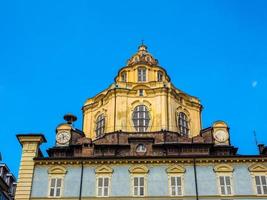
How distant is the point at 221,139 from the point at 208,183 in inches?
359

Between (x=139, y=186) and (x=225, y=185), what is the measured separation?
27.6 ft

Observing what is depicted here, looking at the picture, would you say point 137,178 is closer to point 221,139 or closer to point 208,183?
point 208,183

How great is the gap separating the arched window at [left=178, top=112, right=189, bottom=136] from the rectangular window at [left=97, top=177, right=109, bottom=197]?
16910 mm

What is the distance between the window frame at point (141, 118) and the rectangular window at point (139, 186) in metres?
13.0

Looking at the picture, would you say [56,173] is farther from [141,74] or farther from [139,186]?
[141,74]

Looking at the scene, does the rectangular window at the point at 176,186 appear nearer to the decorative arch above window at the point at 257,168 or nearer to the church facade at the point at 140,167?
the church facade at the point at 140,167

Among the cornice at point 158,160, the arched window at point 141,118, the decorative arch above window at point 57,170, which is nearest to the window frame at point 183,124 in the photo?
the arched window at point 141,118

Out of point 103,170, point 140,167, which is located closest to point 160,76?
point 140,167

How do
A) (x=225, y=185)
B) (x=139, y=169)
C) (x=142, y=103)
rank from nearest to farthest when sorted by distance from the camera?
(x=225, y=185), (x=139, y=169), (x=142, y=103)

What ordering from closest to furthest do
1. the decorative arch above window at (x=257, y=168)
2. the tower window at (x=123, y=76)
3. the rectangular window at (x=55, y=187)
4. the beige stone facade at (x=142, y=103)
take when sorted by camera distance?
the rectangular window at (x=55, y=187) → the decorative arch above window at (x=257, y=168) → the beige stone facade at (x=142, y=103) → the tower window at (x=123, y=76)

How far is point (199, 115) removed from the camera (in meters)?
58.8

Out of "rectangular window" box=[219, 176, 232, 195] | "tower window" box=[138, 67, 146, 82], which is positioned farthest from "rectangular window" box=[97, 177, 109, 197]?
"tower window" box=[138, 67, 146, 82]

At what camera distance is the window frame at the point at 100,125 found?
5489cm

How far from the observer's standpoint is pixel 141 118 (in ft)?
178
